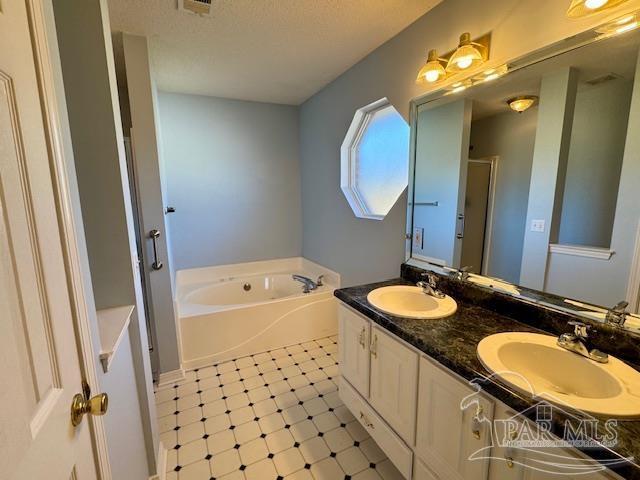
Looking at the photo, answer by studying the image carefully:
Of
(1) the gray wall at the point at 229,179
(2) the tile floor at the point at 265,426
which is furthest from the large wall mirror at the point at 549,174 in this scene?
(1) the gray wall at the point at 229,179

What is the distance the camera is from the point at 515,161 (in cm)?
141

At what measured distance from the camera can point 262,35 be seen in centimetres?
193

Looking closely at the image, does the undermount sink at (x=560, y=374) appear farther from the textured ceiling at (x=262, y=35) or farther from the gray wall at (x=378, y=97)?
the textured ceiling at (x=262, y=35)

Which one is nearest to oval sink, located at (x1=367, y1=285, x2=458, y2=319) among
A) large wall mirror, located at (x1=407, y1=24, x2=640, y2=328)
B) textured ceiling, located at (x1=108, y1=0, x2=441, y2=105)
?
large wall mirror, located at (x1=407, y1=24, x2=640, y2=328)

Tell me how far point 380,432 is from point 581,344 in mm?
965

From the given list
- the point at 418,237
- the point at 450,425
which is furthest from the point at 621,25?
the point at 450,425

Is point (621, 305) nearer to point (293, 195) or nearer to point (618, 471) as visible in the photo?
point (618, 471)

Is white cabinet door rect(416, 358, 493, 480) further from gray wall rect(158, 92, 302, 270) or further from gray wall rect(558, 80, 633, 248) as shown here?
gray wall rect(158, 92, 302, 270)

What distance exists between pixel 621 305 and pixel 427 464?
0.96 metres

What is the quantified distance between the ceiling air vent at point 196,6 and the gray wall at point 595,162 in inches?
73.5

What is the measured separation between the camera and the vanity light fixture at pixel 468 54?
1.39 metres

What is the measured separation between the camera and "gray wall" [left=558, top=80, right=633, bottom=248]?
107 centimetres

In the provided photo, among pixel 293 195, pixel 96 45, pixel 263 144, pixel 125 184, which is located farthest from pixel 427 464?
pixel 263 144
